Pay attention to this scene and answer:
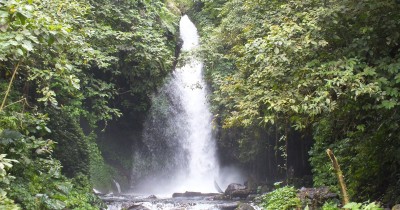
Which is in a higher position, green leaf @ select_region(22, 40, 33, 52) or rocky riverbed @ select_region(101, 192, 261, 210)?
green leaf @ select_region(22, 40, 33, 52)

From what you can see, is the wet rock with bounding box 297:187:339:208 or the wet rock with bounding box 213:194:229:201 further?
the wet rock with bounding box 213:194:229:201

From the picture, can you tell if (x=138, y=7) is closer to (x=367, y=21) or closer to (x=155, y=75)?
(x=155, y=75)

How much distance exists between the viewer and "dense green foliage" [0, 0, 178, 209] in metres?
5.07

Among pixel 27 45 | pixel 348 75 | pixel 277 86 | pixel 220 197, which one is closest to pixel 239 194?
pixel 220 197

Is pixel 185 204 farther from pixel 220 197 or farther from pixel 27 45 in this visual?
pixel 27 45

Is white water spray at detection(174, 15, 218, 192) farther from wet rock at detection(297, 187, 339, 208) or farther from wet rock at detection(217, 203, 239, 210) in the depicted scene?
wet rock at detection(297, 187, 339, 208)

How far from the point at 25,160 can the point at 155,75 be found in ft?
27.5

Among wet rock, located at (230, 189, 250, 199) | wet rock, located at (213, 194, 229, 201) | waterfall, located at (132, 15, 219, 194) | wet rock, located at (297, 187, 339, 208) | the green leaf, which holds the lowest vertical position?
wet rock, located at (297, 187, 339, 208)

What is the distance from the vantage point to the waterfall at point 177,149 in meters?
18.8

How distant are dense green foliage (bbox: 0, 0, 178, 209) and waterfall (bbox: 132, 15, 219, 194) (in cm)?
197

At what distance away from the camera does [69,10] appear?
8.43 metres

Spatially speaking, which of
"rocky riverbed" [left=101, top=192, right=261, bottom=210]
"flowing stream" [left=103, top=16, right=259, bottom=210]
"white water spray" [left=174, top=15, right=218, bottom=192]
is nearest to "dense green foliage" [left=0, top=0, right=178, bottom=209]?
"rocky riverbed" [left=101, top=192, right=261, bottom=210]

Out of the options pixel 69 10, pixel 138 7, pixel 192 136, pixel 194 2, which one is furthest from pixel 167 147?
pixel 69 10

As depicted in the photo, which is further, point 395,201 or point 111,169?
point 111,169
